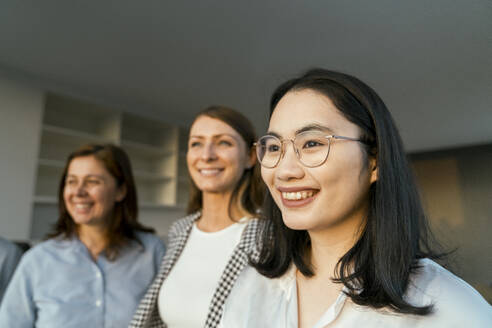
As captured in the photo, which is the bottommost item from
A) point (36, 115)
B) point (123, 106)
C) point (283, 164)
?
point (283, 164)

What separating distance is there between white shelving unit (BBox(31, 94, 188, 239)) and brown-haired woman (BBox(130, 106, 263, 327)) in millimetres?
2646

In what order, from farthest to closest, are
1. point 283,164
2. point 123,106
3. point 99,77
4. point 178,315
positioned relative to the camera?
point 123,106, point 99,77, point 178,315, point 283,164

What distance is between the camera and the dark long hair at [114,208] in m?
1.56

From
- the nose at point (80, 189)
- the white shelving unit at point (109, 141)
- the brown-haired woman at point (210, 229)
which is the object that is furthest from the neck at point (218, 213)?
the white shelving unit at point (109, 141)

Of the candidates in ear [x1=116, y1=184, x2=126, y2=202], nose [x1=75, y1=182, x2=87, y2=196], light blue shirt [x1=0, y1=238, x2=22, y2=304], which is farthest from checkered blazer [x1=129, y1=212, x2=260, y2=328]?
light blue shirt [x1=0, y1=238, x2=22, y2=304]

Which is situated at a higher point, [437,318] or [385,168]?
[385,168]

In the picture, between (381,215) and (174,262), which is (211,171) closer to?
(174,262)

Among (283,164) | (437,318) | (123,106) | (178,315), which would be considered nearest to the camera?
(437,318)

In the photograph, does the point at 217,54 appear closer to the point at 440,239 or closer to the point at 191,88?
the point at 191,88

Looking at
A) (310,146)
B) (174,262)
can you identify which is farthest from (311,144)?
(174,262)

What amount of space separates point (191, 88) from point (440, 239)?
288cm

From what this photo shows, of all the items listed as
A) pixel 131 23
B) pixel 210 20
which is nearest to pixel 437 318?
pixel 210 20

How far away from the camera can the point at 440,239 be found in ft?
2.64

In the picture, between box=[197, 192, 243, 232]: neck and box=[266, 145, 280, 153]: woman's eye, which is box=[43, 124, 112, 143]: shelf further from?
box=[266, 145, 280, 153]: woman's eye
